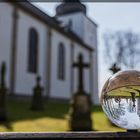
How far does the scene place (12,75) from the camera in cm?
1886

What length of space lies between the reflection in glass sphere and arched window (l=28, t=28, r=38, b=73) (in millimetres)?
19706

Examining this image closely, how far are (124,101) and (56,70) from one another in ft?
75.7

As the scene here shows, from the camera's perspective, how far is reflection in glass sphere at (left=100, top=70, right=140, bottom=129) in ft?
5.50

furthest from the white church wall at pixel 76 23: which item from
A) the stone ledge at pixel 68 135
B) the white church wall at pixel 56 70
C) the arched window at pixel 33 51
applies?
the stone ledge at pixel 68 135

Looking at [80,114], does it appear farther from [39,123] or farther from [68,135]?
[68,135]

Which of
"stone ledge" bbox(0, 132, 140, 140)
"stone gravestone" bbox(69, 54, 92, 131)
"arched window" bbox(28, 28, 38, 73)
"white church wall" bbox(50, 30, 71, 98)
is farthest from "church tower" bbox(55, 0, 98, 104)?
"stone ledge" bbox(0, 132, 140, 140)

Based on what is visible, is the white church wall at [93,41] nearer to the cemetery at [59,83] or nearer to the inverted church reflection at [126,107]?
the cemetery at [59,83]

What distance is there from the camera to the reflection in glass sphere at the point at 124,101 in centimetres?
168

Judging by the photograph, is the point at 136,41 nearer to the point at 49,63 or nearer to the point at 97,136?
the point at 49,63

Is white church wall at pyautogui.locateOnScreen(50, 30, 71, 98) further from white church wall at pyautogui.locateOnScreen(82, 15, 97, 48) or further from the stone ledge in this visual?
the stone ledge

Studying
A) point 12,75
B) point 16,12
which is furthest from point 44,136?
point 16,12

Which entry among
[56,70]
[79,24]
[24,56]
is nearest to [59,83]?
[56,70]

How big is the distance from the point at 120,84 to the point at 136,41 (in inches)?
1187

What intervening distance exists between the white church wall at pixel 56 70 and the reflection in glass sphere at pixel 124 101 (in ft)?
71.1
